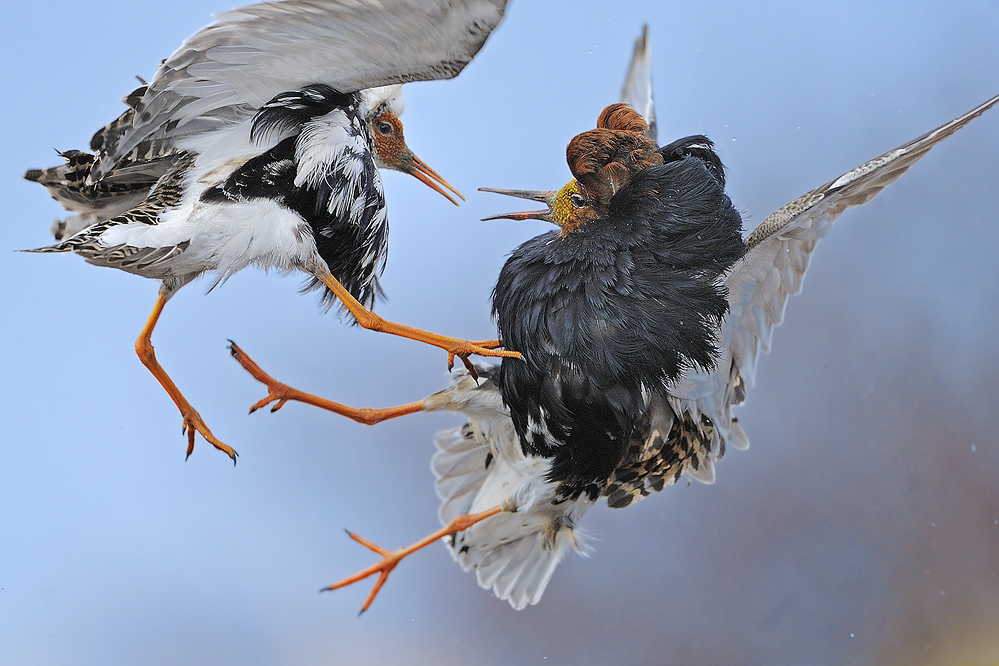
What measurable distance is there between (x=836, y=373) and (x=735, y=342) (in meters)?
0.55

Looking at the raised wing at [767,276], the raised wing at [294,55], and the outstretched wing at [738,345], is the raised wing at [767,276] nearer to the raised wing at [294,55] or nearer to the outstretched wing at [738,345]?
the outstretched wing at [738,345]

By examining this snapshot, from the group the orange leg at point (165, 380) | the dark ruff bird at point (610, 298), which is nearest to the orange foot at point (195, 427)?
the orange leg at point (165, 380)

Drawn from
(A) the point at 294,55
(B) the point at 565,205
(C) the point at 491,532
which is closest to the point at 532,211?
(B) the point at 565,205

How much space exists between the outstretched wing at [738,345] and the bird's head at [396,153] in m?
0.45

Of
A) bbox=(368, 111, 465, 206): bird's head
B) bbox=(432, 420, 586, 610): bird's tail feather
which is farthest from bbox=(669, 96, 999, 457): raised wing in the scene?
bbox=(368, 111, 465, 206): bird's head

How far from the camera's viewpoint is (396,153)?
121 centimetres

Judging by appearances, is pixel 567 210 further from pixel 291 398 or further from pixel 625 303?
pixel 291 398

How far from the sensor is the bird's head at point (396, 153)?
1178 millimetres

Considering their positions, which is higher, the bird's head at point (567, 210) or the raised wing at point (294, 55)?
the raised wing at point (294, 55)

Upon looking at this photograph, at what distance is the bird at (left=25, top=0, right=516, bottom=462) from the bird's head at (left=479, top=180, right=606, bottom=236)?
21cm

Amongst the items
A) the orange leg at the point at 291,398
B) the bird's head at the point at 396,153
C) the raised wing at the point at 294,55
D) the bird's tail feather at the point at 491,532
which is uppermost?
the raised wing at the point at 294,55

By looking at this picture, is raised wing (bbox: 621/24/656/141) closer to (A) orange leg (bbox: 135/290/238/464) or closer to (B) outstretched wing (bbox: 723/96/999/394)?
(B) outstretched wing (bbox: 723/96/999/394)

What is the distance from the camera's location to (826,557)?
1.67 meters

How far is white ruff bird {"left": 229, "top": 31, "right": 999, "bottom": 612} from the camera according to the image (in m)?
1.10
